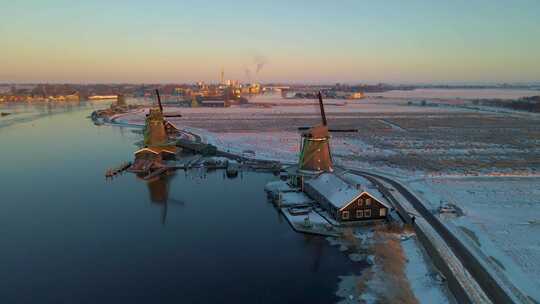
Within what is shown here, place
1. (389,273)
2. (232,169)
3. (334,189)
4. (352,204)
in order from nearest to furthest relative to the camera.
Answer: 1. (389,273)
2. (352,204)
3. (334,189)
4. (232,169)

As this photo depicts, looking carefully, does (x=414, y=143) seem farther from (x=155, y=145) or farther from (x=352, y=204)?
(x=155, y=145)

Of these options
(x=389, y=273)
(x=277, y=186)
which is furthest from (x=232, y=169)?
(x=389, y=273)

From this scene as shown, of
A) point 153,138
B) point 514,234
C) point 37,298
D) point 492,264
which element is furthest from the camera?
point 153,138

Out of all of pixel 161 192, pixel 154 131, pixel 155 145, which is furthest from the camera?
pixel 154 131

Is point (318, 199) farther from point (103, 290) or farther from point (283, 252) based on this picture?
point (103, 290)

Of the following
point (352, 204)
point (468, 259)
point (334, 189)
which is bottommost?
point (468, 259)

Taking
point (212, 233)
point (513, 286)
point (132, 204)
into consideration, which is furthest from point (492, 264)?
point (132, 204)

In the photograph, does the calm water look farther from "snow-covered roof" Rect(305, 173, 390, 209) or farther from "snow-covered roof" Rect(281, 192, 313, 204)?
"snow-covered roof" Rect(305, 173, 390, 209)

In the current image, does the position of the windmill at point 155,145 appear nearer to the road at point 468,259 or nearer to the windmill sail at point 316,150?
the windmill sail at point 316,150
